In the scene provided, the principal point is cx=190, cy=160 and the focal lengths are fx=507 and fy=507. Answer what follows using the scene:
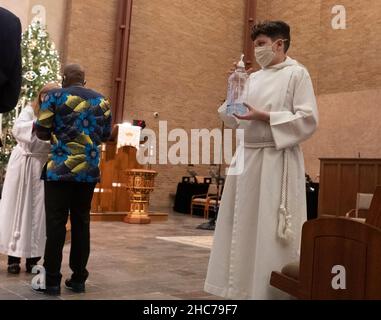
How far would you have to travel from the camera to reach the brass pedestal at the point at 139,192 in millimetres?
10055

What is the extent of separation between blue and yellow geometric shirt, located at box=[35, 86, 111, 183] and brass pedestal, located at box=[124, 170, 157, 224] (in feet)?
20.7

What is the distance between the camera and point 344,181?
1057 centimetres

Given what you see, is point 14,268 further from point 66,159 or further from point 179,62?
point 179,62

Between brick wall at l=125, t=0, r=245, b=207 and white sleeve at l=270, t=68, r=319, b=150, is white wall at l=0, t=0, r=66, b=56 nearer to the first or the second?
brick wall at l=125, t=0, r=245, b=207

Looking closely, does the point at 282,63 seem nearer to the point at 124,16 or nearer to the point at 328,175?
the point at 328,175

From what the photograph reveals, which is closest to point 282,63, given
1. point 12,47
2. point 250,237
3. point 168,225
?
point 250,237

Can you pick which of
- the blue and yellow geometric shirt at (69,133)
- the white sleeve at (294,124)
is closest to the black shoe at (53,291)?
the blue and yellow geometric shirt at (69,133)

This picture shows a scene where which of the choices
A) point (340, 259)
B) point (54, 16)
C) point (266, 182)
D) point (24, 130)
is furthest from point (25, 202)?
point (54, 16)

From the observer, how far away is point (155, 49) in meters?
15.3

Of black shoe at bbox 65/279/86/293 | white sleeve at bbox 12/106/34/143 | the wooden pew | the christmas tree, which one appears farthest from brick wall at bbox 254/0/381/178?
the wooden pew

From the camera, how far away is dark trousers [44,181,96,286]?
360 cm

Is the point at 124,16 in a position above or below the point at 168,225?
above

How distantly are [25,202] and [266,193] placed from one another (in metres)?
2.52

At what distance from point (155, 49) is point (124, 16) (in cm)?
145
